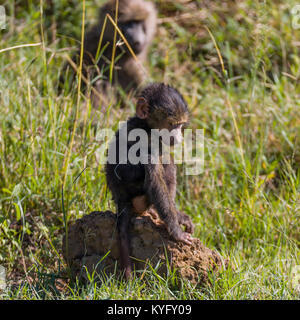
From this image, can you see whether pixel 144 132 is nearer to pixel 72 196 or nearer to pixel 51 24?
pixel 72 196

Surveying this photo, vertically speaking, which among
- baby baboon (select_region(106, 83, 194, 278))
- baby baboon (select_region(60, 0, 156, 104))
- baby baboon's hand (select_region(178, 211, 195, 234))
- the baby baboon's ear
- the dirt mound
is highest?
baby baboon (select_region(60, 0, 156, 104))

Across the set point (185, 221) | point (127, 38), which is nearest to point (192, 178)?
point (185, 221)

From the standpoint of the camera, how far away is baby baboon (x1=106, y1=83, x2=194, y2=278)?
12.3ft

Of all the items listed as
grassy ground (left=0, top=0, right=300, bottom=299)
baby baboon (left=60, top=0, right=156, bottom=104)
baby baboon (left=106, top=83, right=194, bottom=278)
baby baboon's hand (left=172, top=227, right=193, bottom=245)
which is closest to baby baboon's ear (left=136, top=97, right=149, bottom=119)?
baby baboon (left=106, top=83, right=194, bottom=278)

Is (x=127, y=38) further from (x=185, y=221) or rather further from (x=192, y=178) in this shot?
(x=185, y=221)

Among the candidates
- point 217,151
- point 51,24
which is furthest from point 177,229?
point 51,24

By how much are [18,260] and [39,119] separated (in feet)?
4.30

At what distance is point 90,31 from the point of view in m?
6.57

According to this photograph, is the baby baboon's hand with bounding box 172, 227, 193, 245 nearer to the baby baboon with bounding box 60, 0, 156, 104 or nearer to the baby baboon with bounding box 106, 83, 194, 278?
the baby baboon with bounding box 106, 83, 194, 278

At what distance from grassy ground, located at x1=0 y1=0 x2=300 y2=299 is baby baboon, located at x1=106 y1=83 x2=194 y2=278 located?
0.29m

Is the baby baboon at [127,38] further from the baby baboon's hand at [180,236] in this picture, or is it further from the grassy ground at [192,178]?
the baby baboon's hand at [180,236]

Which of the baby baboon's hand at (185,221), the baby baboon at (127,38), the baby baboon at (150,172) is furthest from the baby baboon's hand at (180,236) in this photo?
the baby baboon at (127,38)

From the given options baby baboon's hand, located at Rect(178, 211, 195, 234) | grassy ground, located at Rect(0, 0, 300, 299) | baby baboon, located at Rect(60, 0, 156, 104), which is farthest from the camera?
baby baboon, located at Rect(60, 0, 156, 104)

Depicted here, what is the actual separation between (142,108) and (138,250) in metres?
0.94
